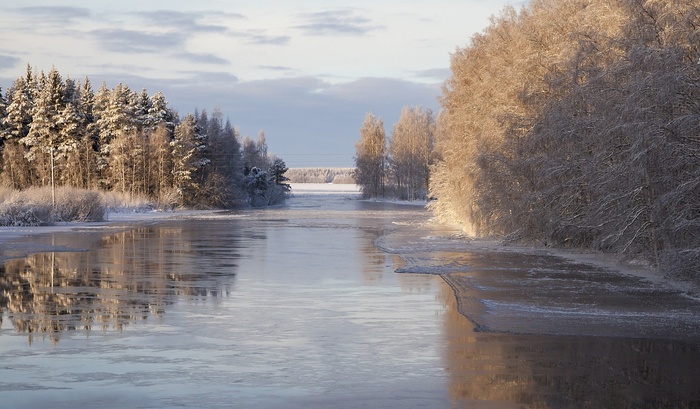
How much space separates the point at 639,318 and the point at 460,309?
2.89 meters

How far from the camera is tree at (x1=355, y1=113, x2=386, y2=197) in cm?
13512

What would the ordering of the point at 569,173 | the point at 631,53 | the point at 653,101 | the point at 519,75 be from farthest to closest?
1. the point at 519,75
2. the point at 569,173
3. the point at 631,53
4. the point at 653,101

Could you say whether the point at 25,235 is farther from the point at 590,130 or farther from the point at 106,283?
the point at 590,130

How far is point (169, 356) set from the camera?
10711 mm

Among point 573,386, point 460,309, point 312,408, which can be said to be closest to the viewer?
point 312,408

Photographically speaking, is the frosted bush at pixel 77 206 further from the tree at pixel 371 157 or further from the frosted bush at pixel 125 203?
the tree at pixel 371 157

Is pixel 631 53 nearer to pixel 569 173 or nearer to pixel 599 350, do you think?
pixel 569 173

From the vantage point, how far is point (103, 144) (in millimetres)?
80250

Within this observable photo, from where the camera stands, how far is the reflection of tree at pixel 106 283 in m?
13.8

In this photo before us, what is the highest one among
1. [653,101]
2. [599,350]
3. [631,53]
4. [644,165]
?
[631,53]

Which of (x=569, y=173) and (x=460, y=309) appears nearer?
(x=460, y=309)

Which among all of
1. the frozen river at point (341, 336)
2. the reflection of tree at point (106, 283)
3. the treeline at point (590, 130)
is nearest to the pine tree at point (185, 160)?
the treeline at point (590, 130)

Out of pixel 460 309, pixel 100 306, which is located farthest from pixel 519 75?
pixel 100 306

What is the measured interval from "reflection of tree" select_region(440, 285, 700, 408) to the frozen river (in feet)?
0.08
